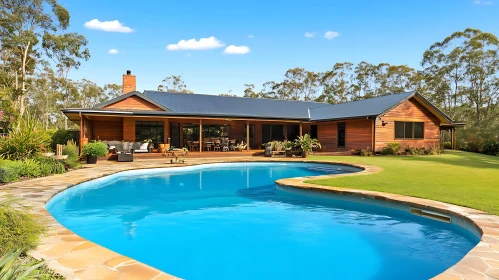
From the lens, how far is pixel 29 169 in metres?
9.49

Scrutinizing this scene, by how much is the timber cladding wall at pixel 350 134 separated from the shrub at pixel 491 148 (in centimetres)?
927

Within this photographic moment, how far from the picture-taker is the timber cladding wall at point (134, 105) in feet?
59.2

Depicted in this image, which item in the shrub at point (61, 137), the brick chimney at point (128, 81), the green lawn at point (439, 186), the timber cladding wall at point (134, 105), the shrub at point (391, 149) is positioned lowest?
the green lawn at point (439, 186)

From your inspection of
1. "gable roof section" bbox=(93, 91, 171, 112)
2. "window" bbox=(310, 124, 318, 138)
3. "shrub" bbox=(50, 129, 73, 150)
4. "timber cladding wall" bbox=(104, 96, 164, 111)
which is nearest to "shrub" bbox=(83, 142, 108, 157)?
"gable roof section" bbox=(93, 91, 171, 112)

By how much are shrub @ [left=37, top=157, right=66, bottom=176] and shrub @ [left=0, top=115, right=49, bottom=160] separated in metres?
0.43

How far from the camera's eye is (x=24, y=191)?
726 centimetres

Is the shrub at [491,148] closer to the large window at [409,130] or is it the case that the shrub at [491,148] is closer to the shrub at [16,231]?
the large window at [409,130]

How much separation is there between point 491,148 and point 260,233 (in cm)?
2270

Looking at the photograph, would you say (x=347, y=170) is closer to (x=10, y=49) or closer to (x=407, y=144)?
(x=407, y=144)

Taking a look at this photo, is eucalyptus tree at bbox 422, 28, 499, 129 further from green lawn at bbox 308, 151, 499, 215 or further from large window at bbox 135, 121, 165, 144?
large window at bbox 135, 121, 165, 144

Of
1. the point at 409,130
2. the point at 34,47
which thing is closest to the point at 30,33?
the point at 34,47

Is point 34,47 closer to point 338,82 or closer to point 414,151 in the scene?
point 414,151

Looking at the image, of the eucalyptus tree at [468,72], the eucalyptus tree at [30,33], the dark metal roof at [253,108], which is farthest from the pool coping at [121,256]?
the eucalyptus tree at [468,72]

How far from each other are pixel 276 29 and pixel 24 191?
62.6ft
